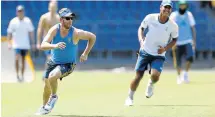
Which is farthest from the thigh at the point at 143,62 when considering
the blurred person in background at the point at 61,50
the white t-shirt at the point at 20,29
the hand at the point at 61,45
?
the white t-shirt at the point at 20,29

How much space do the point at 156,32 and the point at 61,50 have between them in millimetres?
2335

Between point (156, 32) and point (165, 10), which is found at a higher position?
point (165, 10)

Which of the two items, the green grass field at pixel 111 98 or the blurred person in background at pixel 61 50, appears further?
the green grass field at pixel 111 98

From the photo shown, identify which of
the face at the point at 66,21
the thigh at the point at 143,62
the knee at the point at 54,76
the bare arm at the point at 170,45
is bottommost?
the thigh at the point at 143,62

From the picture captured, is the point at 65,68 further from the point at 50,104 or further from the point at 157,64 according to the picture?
the point at 157,64

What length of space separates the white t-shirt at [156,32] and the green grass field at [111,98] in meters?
1.07

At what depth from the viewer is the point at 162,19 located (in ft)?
42.0

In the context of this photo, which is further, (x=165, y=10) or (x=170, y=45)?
(x=170, y=45)

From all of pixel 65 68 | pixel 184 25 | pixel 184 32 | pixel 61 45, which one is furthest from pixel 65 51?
pixel 184 25

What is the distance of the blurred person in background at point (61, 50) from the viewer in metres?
11.1

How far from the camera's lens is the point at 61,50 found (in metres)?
11.3

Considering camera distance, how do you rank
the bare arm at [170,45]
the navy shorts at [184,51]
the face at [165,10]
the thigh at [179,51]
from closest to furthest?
the face at [165,10]
the bare arm at [170,45]
the navy shorts at [184,51]
the thigh at [179,51]

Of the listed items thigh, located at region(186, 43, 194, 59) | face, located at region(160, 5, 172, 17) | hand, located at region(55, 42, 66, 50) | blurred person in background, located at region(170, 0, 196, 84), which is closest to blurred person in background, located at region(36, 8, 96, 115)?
hand, located at region(55, 42, 66, 50)

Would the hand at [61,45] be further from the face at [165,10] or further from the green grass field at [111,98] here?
the face at [165,10]
